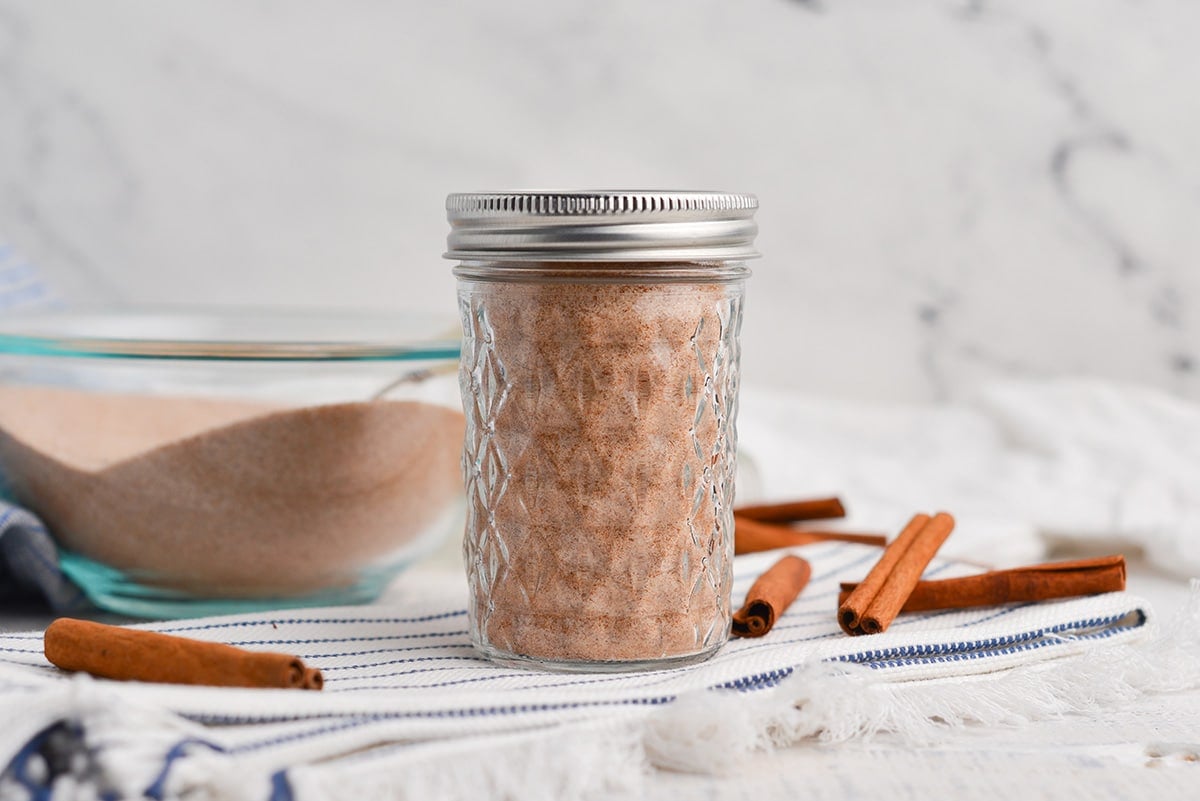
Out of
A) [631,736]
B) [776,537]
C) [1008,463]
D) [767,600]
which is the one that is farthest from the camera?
[1008,463]

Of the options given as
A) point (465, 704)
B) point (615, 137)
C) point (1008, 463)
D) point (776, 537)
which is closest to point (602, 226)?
point (465, 704)

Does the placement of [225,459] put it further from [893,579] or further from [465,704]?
[893,579]

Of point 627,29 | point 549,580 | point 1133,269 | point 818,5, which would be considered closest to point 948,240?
point 1133,269

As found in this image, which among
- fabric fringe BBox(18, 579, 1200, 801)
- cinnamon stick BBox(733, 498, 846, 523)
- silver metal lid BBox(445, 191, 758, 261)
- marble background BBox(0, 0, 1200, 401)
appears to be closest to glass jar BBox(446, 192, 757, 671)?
silver metal lid BBox(445, 191, 758, 261)

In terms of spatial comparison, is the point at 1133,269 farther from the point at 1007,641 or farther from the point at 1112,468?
the point at 1007,641

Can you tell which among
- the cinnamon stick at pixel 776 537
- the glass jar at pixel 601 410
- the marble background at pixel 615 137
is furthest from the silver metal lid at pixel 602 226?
the marble background at pixel 615 137
